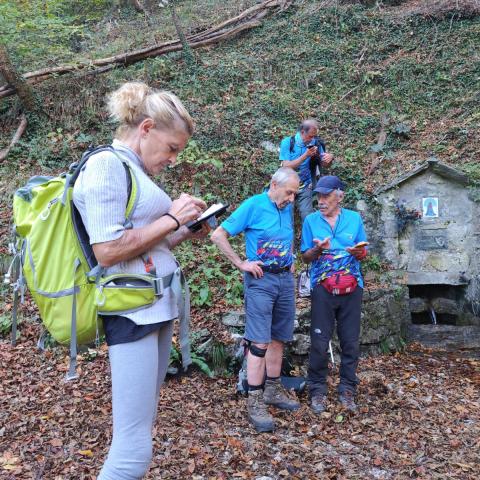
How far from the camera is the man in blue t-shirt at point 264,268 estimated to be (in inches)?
151

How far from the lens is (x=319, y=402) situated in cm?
417

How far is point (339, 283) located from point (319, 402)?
41.3 inches

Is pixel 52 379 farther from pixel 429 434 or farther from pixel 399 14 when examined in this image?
pixel 399 14

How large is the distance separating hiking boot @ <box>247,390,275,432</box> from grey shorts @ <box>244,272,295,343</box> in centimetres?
47

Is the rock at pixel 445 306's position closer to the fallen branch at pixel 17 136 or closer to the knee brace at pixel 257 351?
the knee brace at pixel 257 351

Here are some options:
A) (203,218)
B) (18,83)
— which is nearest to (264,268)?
(203,218)

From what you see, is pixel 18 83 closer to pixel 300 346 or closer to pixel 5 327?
pixel 5 327

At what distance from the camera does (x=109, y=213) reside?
1734mm

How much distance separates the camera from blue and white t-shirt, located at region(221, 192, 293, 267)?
152 inches

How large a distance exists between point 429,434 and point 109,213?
339 cm

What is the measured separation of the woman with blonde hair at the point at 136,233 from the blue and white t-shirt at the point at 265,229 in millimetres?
1888

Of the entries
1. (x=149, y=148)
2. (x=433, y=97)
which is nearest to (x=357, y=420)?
(x=149, y=148)

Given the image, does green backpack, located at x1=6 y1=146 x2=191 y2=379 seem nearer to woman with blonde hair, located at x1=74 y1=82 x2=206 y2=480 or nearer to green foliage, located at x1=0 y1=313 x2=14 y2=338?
woman with blonde hair, located at x1=74 y1=82 x2=206 y2=480

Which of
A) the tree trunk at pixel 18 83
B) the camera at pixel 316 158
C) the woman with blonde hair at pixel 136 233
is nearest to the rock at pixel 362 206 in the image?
the camera at pixel 316 158
